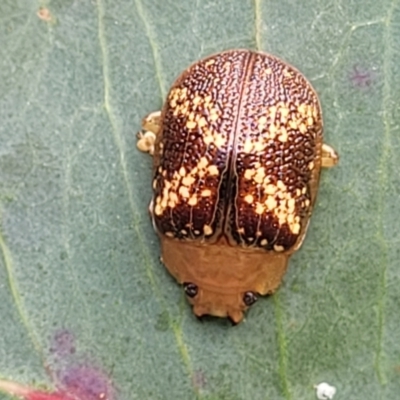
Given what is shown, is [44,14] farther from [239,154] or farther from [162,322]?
[162,322]

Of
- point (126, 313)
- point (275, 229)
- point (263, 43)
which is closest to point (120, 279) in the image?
point (126, 313)

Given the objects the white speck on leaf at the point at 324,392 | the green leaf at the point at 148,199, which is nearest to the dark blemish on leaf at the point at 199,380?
the green leaf at the point at 148,199

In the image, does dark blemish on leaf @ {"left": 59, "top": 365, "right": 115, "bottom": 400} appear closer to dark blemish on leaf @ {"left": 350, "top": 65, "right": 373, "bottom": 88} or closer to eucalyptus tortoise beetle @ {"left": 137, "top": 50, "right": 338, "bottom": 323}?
eucalyptus tortoise beetle @ {"left": 137, "top": 50, "right": 338, "bottom": 323}

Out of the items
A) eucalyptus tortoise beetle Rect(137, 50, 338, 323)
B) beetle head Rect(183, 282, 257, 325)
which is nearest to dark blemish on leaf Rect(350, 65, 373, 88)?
eucalyptus tortoise beetle Rect(137, 50, 338, 323)

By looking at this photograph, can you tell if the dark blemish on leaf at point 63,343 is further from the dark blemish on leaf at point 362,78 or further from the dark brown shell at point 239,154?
the dark blemish on leaf at point 362,78

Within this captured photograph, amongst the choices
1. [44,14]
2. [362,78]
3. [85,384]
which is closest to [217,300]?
[85,384]

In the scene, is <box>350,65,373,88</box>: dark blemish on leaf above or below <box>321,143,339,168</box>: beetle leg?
above
